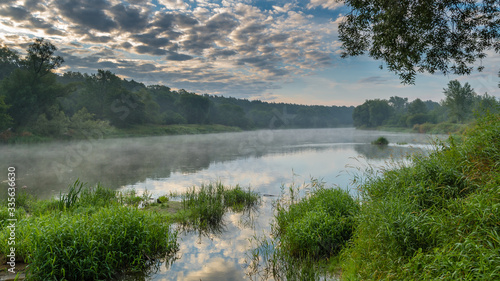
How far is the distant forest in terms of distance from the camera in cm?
4391

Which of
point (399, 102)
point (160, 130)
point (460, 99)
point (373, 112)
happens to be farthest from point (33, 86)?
point (399, 102)

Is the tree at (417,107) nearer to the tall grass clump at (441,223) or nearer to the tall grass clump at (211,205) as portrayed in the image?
the tall grass clump at (211,205)

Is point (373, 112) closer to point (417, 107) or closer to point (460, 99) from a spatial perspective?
point (417, 107)

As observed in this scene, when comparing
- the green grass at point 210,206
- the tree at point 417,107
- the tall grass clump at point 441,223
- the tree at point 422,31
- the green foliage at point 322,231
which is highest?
the tree at point 417,107

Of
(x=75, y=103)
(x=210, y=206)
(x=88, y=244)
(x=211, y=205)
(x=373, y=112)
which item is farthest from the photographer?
(x=373, y=112)

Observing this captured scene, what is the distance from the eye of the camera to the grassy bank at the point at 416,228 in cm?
363

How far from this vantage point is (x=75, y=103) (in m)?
72.6

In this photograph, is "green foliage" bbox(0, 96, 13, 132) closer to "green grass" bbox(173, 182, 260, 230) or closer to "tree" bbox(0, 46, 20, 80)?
"tree" bbox(0, 46, 20, 80)

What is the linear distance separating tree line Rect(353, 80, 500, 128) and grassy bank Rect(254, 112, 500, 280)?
5580cm

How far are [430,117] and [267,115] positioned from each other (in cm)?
8049

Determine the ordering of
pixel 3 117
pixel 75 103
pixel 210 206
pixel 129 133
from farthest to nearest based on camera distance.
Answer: pixel 75 103 → pixel 129 133 → pixel 3 117 → pixel 210 206

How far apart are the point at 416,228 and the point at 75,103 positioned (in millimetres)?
85463

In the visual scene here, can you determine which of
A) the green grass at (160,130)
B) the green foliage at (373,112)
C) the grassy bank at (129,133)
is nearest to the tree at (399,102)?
the green foliage at (373,112)

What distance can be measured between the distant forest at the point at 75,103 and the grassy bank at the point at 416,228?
47809 millimetres
